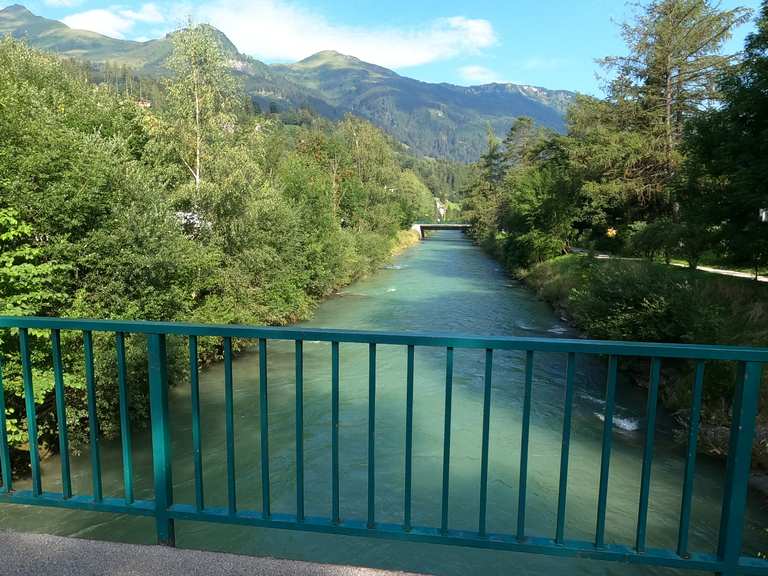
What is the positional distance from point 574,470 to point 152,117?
15554 mm

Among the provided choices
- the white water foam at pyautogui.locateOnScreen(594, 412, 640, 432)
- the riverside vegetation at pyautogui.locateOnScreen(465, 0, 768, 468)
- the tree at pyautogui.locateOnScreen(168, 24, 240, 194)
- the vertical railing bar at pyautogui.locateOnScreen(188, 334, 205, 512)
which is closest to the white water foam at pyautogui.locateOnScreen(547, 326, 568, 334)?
the riverside vegetation at pyautogui.locateOnScreen(465, 0, 768, 468)

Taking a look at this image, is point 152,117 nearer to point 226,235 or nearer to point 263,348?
point 226,235

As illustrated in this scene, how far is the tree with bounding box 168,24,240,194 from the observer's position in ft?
54.1

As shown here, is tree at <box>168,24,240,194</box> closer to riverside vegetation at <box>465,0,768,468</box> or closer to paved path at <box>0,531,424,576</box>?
riverside vegetation at <box>465,0,768,468</box>

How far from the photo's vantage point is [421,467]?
909 cm

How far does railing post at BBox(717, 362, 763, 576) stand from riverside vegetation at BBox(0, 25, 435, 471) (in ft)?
14.2

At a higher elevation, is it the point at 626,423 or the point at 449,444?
the point at 449,444

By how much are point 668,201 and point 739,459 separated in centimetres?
2366

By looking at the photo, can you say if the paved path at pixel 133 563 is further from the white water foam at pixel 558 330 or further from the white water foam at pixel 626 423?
the white water foam at pixel 558 330

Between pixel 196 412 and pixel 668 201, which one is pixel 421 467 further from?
pixel 668 201

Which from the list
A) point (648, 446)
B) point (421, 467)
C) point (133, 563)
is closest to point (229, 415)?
point (133, 563)

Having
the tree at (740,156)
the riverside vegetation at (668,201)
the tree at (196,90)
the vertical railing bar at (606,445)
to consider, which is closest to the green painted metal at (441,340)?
the vertical railing bar at (606,445)

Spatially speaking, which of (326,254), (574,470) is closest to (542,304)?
(326,254)

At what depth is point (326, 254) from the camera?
2383cm
